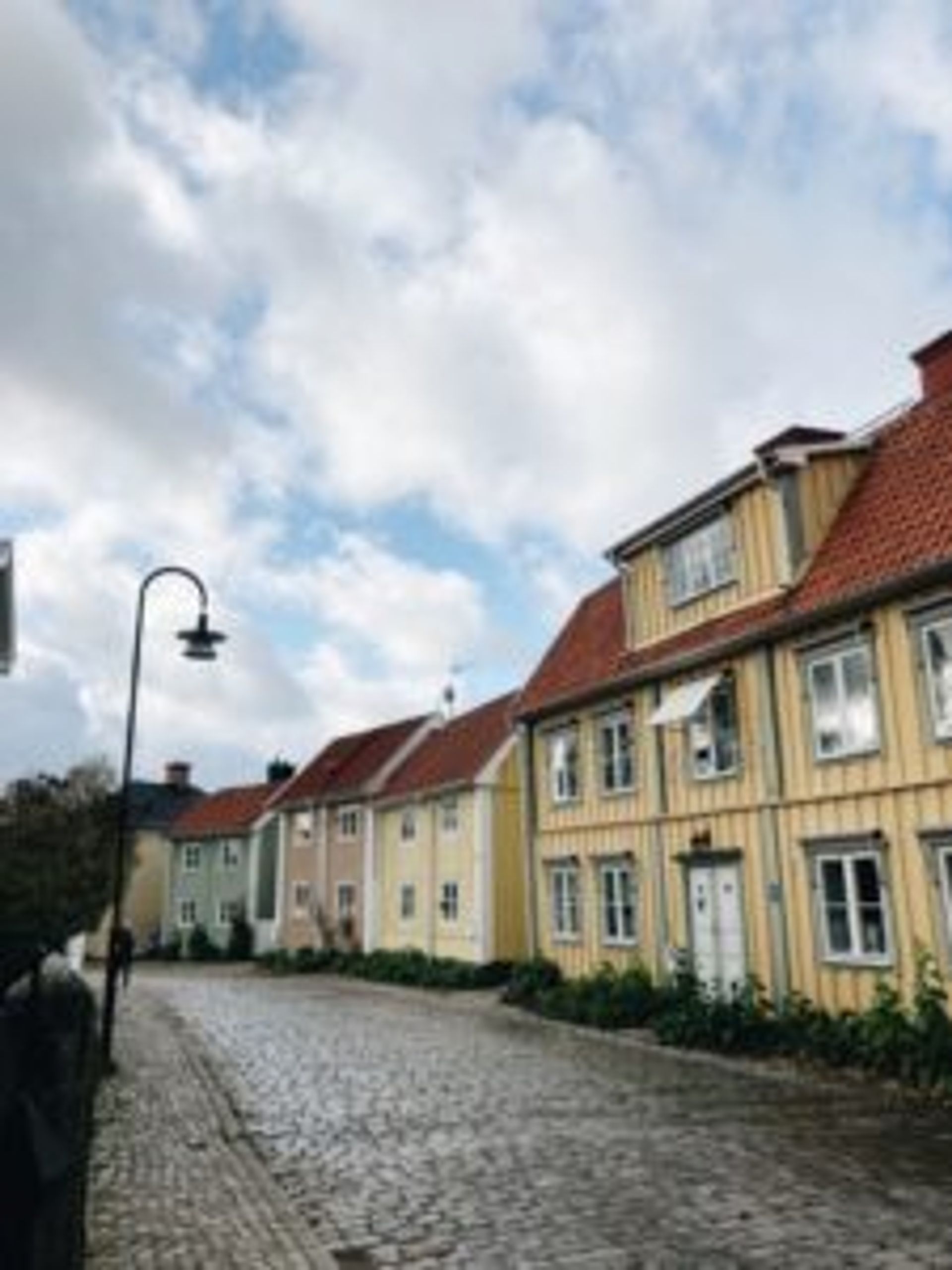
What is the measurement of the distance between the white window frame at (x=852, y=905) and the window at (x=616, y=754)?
222 inches

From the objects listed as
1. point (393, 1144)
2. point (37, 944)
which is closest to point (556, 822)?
point (393, 1144)

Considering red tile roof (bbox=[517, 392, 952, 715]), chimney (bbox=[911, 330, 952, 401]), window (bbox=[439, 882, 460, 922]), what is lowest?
window (bbox=[439, 882, 460, 922])

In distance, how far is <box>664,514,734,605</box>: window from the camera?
20797 mm

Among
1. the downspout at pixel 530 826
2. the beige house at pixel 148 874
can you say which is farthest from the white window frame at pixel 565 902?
the beige house at pixel 148 874

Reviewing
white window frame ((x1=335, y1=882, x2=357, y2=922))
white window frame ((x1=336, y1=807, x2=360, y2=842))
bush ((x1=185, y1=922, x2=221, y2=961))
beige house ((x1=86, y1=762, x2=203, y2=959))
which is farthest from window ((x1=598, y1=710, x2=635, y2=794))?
beige house ((x1=86, y1=762, x2=203, y2=959))

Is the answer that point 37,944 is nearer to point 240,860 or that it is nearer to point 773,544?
point 773,544

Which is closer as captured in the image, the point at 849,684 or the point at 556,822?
the point at 849,684

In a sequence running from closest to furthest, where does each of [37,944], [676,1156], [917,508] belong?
[37,944], [676,1156], [917,508]

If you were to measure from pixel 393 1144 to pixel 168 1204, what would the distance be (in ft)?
8.92

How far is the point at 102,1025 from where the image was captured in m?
15.8

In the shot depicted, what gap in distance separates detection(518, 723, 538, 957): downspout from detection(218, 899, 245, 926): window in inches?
1127

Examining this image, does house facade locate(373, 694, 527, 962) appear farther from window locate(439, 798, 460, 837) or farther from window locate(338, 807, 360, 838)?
window locate(338, 807, 360, 838)

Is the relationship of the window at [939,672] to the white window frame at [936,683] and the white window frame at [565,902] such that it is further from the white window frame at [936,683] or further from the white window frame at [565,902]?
Answer: the white window frame at [565,902]

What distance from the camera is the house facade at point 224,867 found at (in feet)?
167
